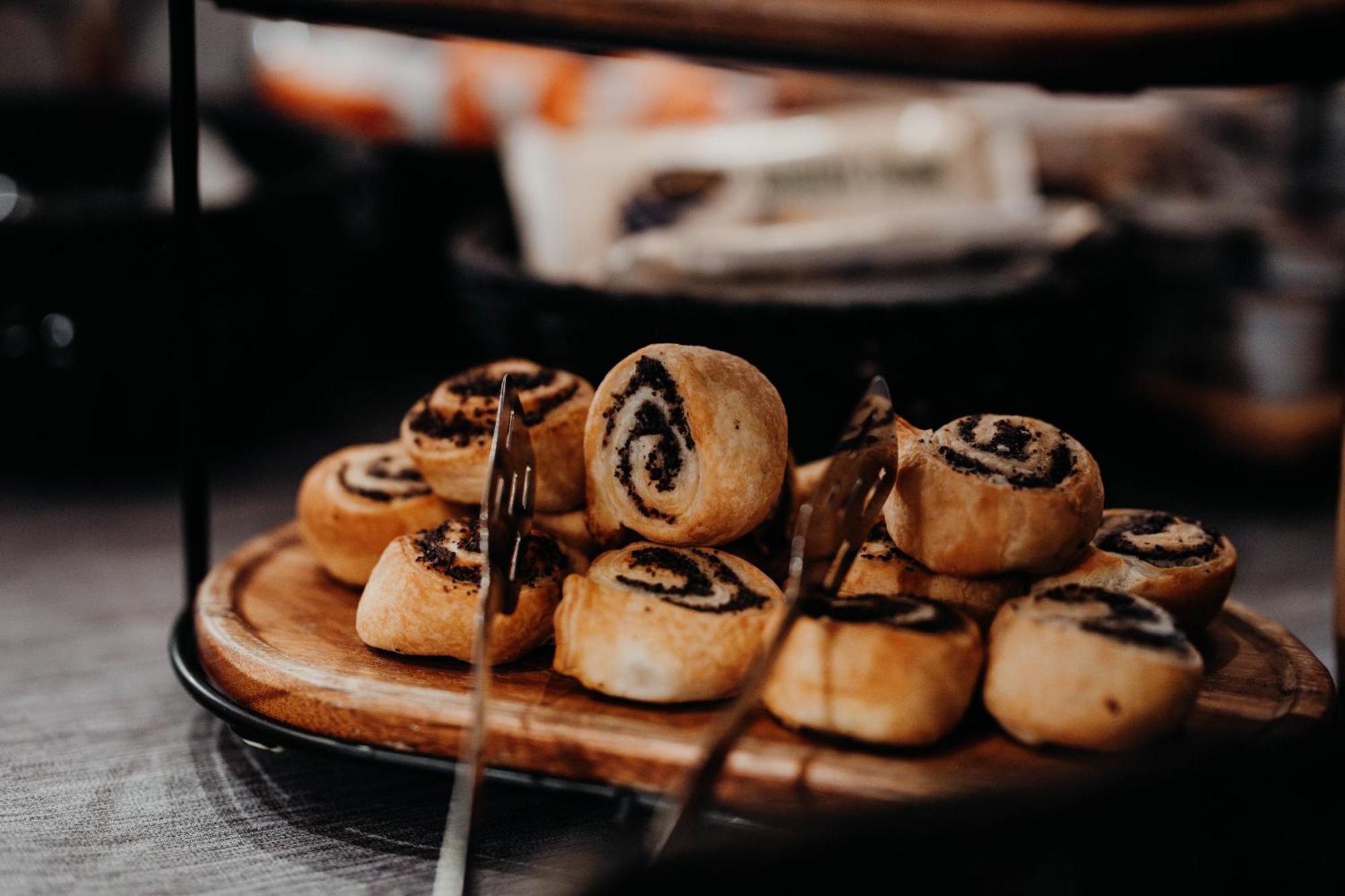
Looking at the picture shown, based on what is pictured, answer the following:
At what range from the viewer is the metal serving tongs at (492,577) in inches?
20.9

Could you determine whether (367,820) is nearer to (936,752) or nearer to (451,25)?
(936,752)

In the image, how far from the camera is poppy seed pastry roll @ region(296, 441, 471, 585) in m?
0.76

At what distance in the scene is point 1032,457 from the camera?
0.64m

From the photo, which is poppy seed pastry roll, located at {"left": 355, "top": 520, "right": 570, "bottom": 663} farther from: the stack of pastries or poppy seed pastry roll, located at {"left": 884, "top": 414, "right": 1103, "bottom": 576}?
poppy seed pastry roll, located at {"left": 884, "top": 414, "right": 1103, "bottom": 576}

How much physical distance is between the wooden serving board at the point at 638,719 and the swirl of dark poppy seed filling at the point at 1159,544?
60 millimetres

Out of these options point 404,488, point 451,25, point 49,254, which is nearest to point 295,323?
point 49,254

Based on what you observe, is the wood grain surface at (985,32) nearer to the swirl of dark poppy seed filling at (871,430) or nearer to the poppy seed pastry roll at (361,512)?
the swirl of dark poppy seed filling at (871,430)

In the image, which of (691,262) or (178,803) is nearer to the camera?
(178,803)

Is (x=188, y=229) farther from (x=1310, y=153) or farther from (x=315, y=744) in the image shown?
(x=1310, y=153)

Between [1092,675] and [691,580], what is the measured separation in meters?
0.21

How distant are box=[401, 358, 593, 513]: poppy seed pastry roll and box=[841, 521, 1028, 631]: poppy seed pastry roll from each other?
19 cm

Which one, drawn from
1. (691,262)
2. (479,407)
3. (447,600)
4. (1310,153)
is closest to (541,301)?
(691,262)

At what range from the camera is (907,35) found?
0.61m

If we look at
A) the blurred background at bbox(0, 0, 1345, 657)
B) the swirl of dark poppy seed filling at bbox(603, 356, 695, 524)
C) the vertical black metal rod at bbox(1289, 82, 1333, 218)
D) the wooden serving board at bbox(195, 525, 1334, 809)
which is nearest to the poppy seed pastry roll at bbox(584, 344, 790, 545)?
the swirl of dark poppy seed filling at bbox(603, 356, 695, 524)
